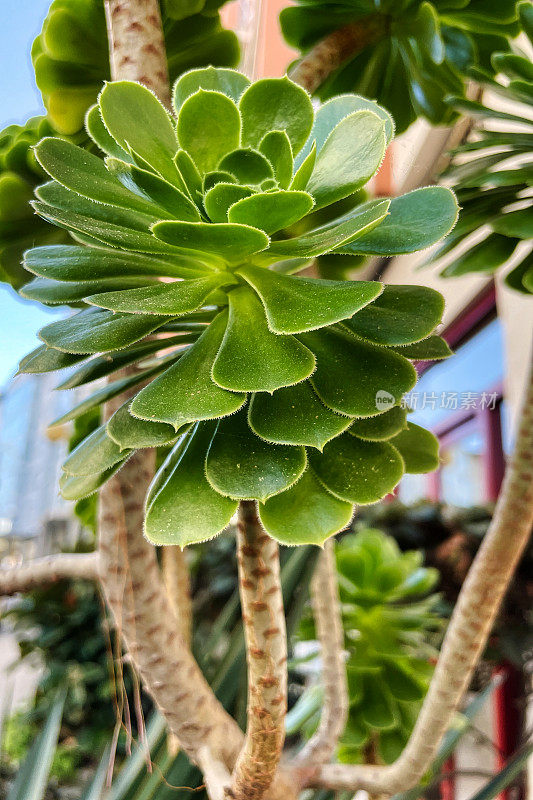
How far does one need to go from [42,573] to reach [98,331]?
413 millimetres

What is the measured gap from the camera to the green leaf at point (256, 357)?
26 centimetres

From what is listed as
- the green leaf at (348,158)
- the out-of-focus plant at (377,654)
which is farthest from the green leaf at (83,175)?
the out-of-focus plant at (377,654)

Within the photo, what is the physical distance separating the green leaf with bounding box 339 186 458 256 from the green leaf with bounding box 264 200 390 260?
0.02 m

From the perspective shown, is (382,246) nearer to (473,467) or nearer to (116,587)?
(116,587)

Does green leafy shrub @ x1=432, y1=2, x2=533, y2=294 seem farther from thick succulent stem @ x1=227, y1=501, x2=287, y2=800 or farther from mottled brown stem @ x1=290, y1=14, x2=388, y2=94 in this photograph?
thick succulent stem @ x1=227, y1=501, x2=287, y2=800

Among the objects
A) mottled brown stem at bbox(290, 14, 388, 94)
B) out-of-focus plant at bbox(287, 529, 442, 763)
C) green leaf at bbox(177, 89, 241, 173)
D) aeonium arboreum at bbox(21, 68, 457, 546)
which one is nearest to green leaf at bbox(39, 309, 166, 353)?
aeonium arboreum at bbox(21, 68, 457, 546)

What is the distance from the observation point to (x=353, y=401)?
29 cm

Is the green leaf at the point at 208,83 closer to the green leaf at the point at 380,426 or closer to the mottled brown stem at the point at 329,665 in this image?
the green leaf at the point at 380,426

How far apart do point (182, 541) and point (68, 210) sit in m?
0.19

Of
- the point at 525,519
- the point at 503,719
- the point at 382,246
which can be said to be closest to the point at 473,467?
the point at 503,719

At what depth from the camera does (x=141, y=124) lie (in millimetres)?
335

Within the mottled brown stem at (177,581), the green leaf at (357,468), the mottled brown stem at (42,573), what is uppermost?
the green leaf at (357,468)

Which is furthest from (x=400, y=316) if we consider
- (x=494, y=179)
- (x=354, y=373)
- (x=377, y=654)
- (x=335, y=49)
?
(x=377, y=654)

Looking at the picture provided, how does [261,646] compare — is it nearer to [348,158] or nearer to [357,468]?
[357,468]
